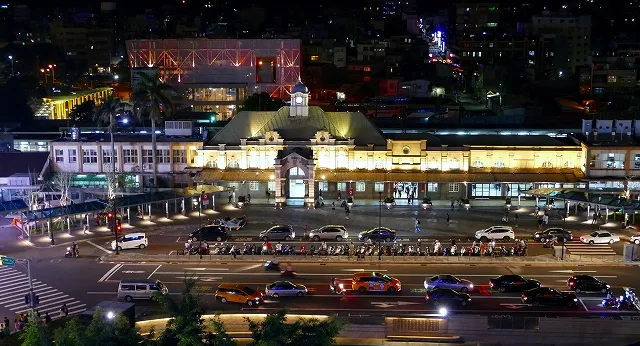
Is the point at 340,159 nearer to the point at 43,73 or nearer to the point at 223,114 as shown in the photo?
the point at 223,114

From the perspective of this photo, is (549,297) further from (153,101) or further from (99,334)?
(153,101)

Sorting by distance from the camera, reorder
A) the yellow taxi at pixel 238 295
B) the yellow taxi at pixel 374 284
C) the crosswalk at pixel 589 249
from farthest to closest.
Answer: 1. the crosswalk at pixel 589 249
2. the yellow taxi at pixel 374 284
3. the yellow taxi at pixel 238 295

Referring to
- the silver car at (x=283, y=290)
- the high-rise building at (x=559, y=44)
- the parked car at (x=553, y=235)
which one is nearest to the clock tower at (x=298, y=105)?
the parked car at (x=553, y=235)

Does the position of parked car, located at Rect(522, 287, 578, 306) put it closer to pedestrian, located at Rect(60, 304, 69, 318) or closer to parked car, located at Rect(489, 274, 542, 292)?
parked car, located at Rect(489, 274, 542, 292)

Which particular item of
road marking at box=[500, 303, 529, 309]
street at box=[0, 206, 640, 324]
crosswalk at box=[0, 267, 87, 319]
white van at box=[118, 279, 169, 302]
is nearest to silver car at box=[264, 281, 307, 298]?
street at box=[0, 206, 640, 324]

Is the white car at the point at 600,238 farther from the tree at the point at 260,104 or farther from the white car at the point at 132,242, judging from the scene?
the tree at the point at 260,104

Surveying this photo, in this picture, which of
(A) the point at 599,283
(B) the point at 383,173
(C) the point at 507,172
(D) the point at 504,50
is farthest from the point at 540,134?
(D) the point at 504,50

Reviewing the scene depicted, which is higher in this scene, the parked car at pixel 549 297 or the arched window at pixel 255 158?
the arched window at pixel 255 158
